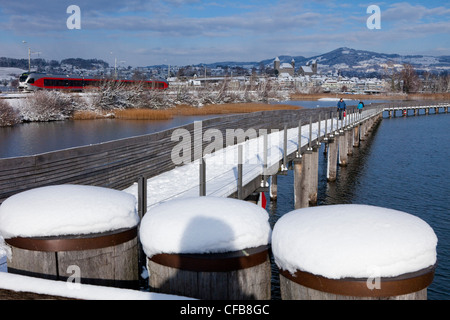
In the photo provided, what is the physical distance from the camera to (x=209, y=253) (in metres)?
2.78

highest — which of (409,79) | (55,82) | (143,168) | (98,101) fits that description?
(409,79)

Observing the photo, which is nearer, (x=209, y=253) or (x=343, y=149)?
(x=209, y=253)

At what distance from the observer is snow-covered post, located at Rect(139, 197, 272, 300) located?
277 cm

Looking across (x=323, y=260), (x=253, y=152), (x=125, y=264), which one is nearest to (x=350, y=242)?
(x=323, y=260)

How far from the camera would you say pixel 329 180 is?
76.7 feet

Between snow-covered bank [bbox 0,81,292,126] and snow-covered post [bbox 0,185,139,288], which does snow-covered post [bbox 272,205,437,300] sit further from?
snow-covered bank [bbox 0,81,292,126]

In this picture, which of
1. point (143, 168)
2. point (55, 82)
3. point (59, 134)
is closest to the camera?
point (143, 168)

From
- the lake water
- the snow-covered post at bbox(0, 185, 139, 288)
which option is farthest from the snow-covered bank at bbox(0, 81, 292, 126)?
the snow-covered post at bbox(0, 185, 139, 288)

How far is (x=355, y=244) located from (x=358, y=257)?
7cm

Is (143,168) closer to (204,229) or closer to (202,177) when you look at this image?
(202,177)

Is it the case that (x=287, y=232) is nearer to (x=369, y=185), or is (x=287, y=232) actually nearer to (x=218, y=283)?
(x=218, y=283)

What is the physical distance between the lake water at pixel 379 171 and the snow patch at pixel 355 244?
4348 mm

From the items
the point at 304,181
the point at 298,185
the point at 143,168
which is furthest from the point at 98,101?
the point at 143,168

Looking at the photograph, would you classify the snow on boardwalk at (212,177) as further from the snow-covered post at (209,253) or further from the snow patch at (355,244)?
the snow patch at (355,244)
